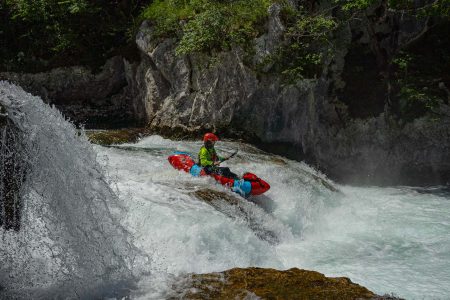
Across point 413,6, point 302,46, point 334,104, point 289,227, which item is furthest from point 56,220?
point 413,6

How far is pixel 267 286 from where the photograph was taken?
12.3 ft

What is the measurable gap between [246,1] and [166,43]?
2.37 meters

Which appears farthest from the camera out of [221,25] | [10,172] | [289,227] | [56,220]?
[221,25]

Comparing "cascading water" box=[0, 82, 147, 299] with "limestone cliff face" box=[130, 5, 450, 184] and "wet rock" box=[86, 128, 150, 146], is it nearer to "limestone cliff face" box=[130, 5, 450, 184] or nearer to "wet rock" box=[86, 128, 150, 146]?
"wet rock" box=[86, 128, 150, 146]

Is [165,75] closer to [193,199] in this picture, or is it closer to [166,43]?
[166,43]

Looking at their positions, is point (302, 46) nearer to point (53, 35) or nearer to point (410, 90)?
point (410, 90)

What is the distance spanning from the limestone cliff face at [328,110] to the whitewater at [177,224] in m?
0.60

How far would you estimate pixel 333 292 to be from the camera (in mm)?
3600

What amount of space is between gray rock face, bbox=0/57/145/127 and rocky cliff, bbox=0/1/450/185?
7.04 feet

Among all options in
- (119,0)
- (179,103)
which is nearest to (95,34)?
(119,0)

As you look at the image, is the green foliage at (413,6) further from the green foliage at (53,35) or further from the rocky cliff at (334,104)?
the green foliage at (53,35)

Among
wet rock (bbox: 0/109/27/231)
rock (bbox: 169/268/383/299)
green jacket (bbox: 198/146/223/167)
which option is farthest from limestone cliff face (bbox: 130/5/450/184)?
wet rock (bbox: 0/109/27/231)

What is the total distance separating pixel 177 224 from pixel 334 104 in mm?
7443

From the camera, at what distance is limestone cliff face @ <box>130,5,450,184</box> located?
38.9 feet
